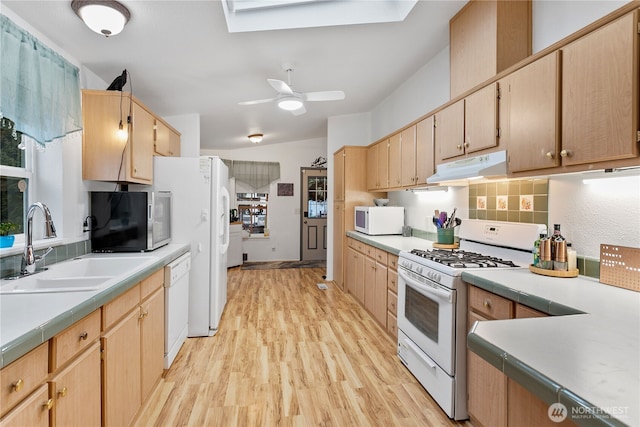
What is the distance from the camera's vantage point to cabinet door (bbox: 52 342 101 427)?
1.10 metres

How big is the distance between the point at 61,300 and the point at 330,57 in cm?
267

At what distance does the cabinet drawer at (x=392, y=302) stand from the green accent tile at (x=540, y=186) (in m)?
1.42

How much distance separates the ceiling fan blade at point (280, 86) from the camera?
8.85 ft

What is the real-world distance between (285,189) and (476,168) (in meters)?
5.28

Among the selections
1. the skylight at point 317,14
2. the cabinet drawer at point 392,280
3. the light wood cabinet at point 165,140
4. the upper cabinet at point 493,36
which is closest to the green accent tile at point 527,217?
the upper cabinet at point 493,36

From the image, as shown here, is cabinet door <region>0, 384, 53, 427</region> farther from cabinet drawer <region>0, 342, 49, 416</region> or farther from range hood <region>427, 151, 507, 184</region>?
range hood <region>427, 151, 507, 184</region>

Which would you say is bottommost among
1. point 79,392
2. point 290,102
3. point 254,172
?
point 79,392

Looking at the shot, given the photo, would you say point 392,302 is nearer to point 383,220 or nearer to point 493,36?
point 383,220

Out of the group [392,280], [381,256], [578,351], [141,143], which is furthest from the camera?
[381,256]

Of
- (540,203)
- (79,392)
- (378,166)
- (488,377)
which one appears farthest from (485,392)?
(378,166)

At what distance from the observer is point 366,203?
15.1 feet

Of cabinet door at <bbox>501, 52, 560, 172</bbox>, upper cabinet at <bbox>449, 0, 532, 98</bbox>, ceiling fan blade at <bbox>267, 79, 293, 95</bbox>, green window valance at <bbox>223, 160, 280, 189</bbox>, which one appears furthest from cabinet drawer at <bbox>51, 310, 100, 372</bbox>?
green window valance at <bbox>223, 160, 280, 189</bbox>

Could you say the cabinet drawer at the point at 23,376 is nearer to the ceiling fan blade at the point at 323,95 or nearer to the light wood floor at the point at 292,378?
the light wood floor at the point at 292,378

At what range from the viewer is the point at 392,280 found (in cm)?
296
